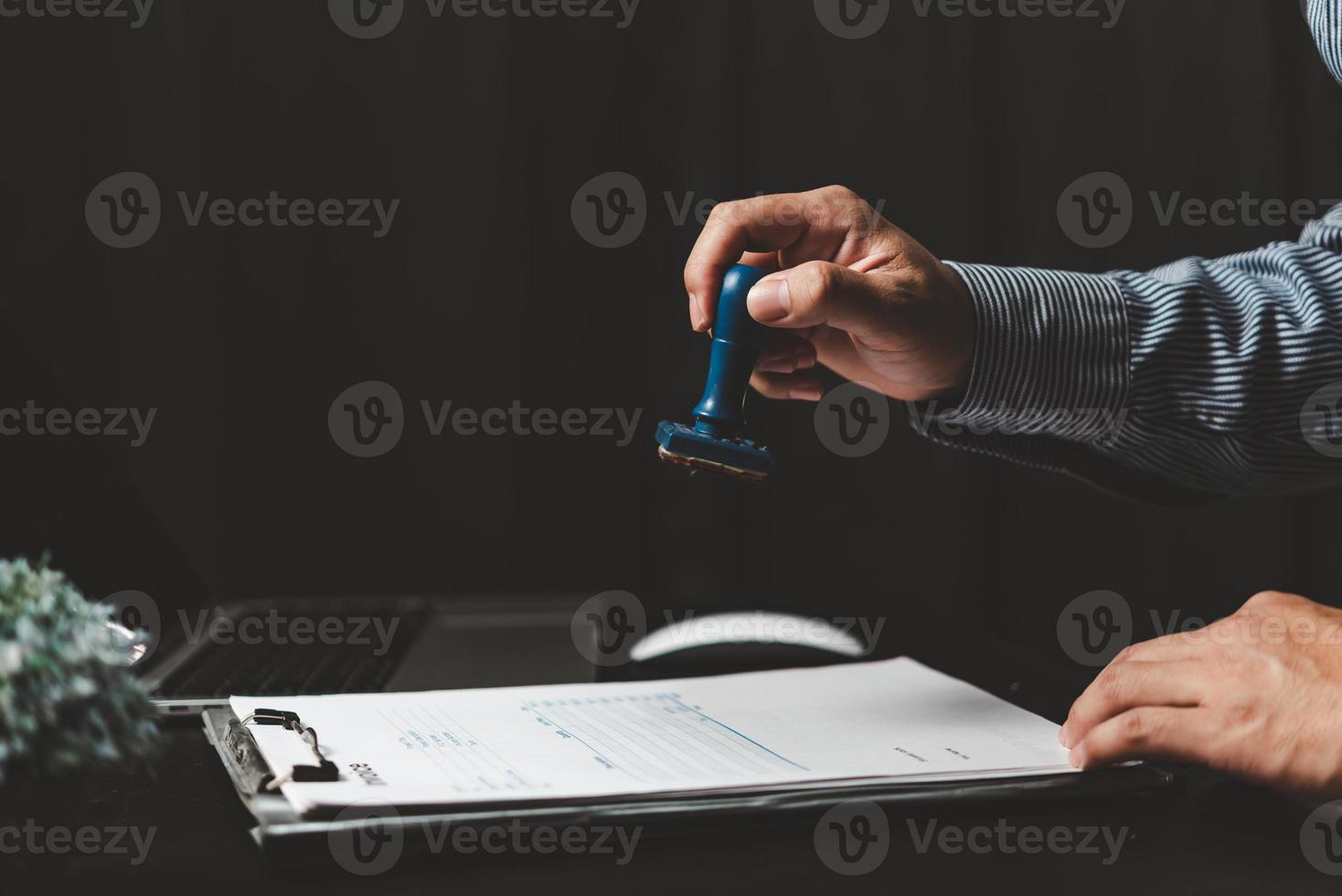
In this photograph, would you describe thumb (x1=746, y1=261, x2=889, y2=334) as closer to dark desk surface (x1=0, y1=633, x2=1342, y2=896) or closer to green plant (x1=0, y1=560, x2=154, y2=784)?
dark desk surface (x1=0, y1=633, x2=1342, y2=896)

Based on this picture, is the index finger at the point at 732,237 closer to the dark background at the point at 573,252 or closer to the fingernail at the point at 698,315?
the fingernail at the point at 698,315

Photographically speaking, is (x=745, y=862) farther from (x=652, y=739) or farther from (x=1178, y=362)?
(x=1178, y=362)

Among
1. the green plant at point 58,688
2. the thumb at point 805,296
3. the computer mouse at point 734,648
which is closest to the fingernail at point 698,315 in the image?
the thumb at point 805,296

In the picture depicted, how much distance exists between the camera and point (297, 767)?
0.46 metres

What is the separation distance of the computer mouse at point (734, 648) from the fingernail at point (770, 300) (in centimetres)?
29

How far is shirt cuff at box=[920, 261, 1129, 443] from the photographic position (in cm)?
81

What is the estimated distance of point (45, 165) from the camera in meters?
1.31

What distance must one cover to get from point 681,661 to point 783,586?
70 cm

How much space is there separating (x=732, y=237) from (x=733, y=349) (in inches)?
4.6

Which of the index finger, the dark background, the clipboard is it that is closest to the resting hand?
the clipboard

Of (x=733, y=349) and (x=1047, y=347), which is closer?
(x=733, y=349)

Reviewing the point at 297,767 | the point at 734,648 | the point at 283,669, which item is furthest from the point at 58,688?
the point at 734,648

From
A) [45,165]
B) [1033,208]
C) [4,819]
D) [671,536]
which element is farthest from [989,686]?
[45,165]

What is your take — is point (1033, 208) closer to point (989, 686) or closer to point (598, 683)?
point (989, 686)
